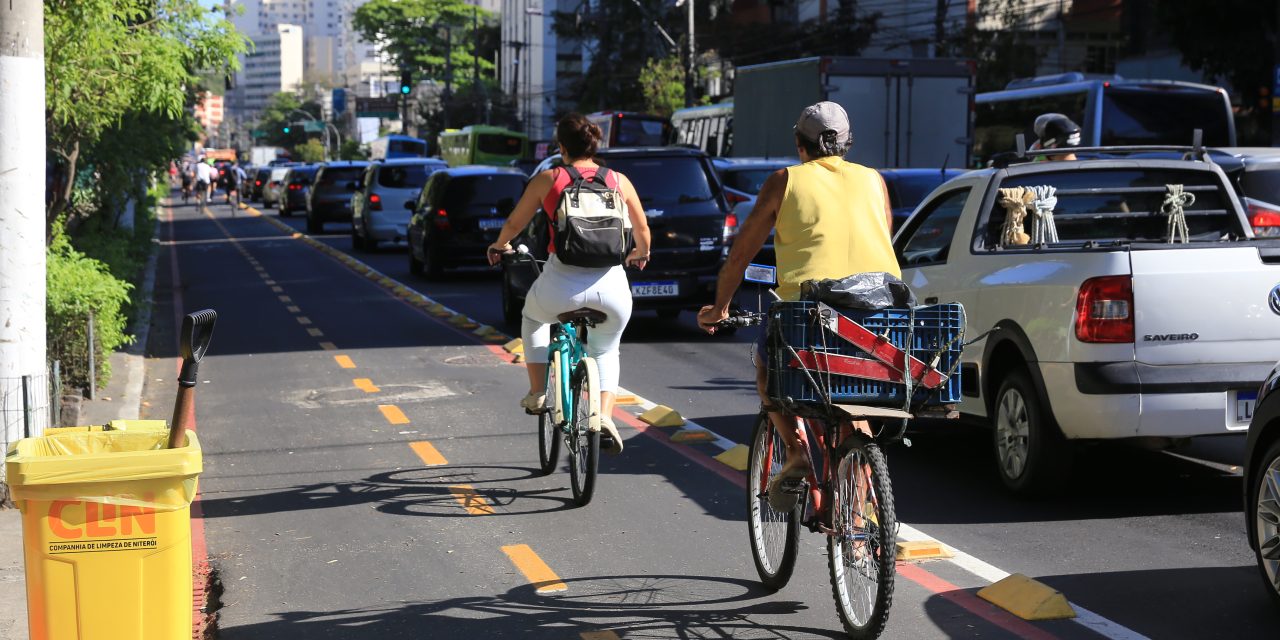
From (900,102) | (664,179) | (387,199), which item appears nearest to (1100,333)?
(664,179)

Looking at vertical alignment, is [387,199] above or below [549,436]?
above

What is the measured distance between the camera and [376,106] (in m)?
134

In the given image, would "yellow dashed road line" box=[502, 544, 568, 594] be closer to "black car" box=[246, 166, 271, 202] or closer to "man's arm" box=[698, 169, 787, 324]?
"man's arm" box=[698, 169, 787, 324]

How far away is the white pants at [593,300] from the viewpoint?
755cm

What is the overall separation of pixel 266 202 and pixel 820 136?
2291 inches

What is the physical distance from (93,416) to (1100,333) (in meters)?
6.60

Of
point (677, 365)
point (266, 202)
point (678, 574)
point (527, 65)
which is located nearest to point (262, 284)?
point (677, 365)

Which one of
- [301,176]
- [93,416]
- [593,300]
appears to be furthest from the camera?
[301,176]

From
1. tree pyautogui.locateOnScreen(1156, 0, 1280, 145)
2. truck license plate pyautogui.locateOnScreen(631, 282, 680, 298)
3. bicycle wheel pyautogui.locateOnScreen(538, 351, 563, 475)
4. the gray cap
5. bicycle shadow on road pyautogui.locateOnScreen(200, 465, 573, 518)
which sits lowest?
bicycle shadow on road pyautogui.locateOnScreen(200, 465, 573, 518)

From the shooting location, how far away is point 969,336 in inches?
322

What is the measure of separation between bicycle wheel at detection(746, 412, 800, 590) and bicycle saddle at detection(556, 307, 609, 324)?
1659mm

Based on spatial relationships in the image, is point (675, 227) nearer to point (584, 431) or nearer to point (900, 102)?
point (584, 431)

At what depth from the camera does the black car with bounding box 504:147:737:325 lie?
14.7 m

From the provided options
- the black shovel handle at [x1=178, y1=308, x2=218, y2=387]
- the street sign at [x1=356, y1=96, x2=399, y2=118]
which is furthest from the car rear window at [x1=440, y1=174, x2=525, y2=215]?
the street sign at [x1=356, y1=96, x2=399, y2=118]
